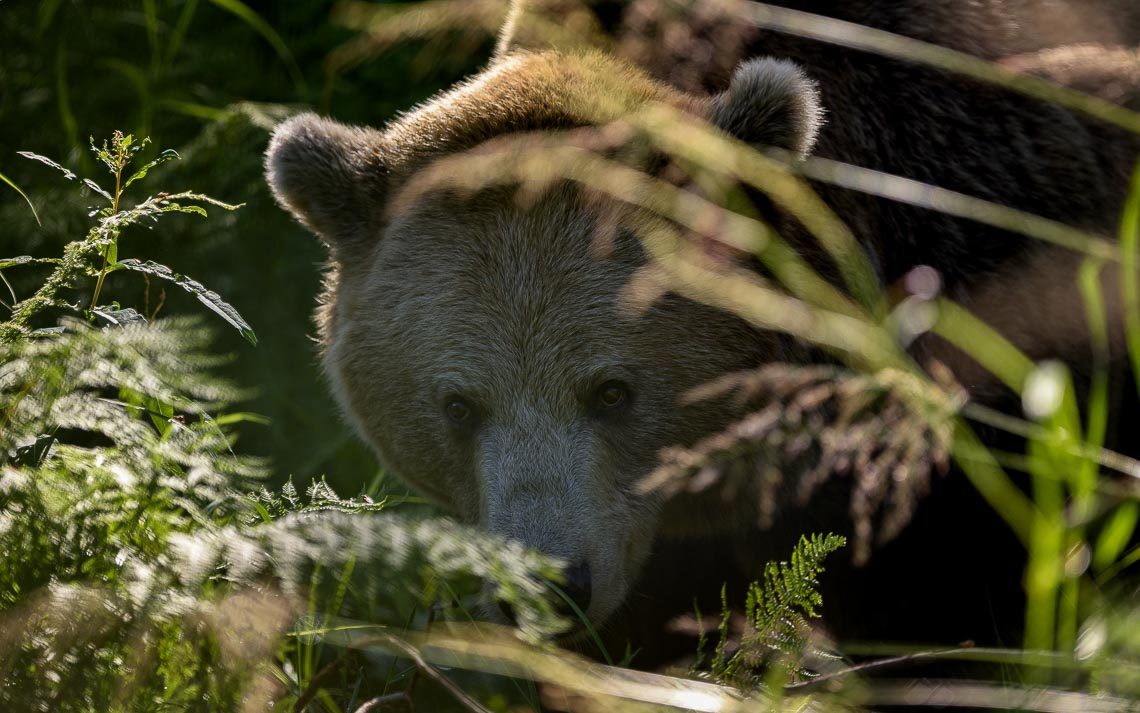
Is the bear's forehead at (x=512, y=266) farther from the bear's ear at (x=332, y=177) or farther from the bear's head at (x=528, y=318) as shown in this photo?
the bear's ear at (x=332, y=177)

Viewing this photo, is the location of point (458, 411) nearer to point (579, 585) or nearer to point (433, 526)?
point (579, 585)

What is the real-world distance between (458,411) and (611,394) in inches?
18.3

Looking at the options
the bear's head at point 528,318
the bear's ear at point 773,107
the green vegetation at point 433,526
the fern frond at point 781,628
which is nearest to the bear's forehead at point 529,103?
the bear's head at point 528,318

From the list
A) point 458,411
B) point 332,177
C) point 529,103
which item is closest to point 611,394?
point 458,411

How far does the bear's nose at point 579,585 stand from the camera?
2.95 meters

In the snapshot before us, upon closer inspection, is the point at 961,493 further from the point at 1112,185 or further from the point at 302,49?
the point at 302,49

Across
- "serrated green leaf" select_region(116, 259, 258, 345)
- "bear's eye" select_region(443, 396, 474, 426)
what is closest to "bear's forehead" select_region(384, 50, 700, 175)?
"bear's eye" select_region(443, 396, 474, 426)

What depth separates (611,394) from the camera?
3432 mm

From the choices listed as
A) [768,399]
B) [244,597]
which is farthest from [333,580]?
[768,399]

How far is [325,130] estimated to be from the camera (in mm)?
3736

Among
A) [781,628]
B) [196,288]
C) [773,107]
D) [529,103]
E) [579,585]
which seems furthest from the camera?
[529,103]

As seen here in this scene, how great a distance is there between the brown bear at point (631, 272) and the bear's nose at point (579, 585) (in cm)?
20

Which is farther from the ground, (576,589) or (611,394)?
(611,394)

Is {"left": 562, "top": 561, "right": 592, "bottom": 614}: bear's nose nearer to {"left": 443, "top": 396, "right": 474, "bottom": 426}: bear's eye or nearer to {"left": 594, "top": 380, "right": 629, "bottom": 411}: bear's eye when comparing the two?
{"left": 594, "top": 380, "right": 629, "bottom": 411}: bear's eye
